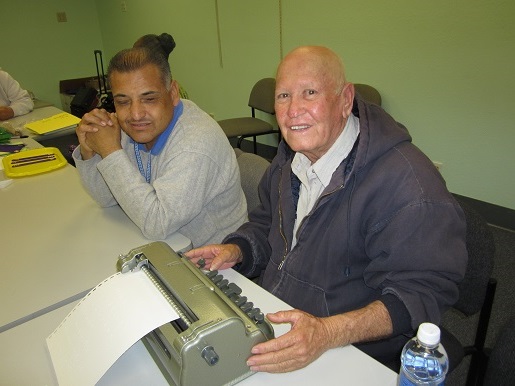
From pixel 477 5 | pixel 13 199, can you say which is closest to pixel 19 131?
pixel 13 199

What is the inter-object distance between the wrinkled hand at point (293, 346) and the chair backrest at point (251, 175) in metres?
0.85

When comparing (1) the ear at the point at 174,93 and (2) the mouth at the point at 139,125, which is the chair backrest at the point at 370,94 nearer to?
(1) the ear at the point at 174,93

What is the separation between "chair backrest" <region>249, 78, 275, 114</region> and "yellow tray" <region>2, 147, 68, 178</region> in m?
1.83

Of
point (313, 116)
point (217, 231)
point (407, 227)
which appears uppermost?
point (313, 116)

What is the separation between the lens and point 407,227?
93 centimetres

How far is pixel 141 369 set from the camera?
2.71 ft

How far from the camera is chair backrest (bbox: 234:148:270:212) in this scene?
5.31ft

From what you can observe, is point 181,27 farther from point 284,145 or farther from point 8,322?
point 8,322

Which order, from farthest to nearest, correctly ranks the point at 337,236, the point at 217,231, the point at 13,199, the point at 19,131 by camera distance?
the point at 19,131, the point at 13,199, the point at 217,231, the point at 337,236

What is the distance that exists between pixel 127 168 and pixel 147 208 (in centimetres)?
17

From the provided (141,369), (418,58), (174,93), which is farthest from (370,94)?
(141,369)

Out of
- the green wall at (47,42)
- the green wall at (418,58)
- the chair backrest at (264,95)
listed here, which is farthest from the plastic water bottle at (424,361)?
the green wall at (47,42)

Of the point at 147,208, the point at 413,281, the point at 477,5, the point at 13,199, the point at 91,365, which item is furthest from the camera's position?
the point at 477,5

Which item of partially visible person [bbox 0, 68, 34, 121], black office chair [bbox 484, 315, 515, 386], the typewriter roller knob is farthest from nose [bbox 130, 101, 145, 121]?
partially visible person [bbox 0, 68, 34, 121]
